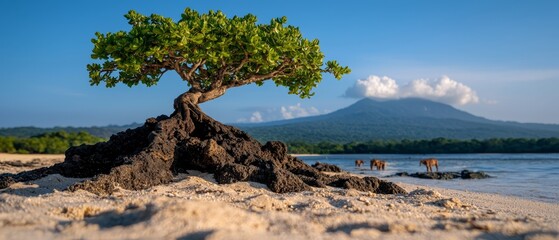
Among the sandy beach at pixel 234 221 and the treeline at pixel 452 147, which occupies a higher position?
the treeline at pixel 452 147

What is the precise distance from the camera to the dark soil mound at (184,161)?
7801 millimetres

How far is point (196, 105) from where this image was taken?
34.6ft

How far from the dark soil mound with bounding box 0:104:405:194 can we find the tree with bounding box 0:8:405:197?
0.02 meters

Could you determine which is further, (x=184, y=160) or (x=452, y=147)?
(x=452, y=147)

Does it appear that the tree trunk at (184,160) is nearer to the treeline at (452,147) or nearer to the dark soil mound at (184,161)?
the dark soil mound at (184,161)

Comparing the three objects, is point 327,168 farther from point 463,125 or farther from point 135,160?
point 463,125

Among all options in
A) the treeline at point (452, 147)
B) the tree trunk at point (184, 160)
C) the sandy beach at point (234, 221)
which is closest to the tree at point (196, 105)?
the tree trunk at point (184, 160)

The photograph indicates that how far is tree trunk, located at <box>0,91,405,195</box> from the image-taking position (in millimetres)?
7816

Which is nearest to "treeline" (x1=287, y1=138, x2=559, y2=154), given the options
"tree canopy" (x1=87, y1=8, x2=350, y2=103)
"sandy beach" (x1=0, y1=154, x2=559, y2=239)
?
"tree canopy" (x1=87, y1=8, x2=350, y2=103)

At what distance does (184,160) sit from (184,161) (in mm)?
22

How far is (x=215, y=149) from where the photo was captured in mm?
8859

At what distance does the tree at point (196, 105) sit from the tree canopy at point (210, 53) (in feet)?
0.07

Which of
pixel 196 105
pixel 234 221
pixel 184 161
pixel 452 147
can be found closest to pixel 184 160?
pixel 184 161

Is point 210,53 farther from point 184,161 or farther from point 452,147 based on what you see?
point 452,147
